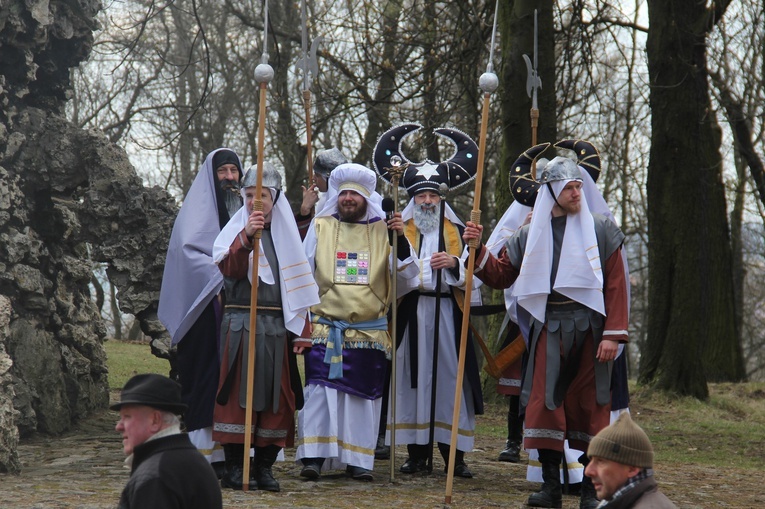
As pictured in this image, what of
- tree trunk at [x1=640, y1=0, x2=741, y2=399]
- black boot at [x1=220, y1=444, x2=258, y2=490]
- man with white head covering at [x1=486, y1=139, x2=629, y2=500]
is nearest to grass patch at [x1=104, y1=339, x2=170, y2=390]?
man with white head covering at [x1=486, y1=139, x2=629, y2=500]

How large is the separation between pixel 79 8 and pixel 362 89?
5.96 meters

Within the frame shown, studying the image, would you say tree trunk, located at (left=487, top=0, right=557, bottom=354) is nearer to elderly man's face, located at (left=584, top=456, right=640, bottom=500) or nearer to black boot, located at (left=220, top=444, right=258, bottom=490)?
black boot, located at (left=220, top=444, right=258, bottom=490)

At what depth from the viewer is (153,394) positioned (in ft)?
12.3

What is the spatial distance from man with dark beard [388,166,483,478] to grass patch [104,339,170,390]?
5.42 m

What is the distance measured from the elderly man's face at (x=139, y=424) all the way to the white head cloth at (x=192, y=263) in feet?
12.2

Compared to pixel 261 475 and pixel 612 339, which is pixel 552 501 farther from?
pixel 261 475

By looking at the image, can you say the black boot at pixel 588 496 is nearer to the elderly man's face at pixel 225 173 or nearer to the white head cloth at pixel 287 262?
the white head cloth at pixel 287 262

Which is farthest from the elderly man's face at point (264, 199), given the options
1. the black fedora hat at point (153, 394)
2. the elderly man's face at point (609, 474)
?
the elderly man's face at point (609, 474)

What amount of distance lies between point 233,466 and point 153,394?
3403 mm

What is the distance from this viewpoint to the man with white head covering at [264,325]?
22.7 feet

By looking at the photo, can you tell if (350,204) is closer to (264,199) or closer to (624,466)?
(264,199)

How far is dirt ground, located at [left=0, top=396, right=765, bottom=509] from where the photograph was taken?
21.1 feet

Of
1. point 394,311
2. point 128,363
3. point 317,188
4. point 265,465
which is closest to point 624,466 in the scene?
point 265,465

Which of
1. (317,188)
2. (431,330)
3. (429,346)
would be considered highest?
(317,188)
